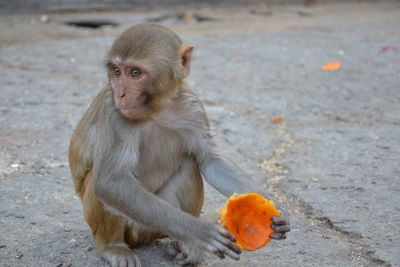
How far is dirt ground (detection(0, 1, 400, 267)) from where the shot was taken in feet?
12.4

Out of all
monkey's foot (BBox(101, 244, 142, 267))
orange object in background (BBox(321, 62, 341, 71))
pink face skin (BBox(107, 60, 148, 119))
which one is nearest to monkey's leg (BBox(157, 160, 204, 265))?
monkey's foot (BBox(101, 244, 142, 267))

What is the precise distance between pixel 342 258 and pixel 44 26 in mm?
7228

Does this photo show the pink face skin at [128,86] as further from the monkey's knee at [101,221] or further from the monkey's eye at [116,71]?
the monkey's knee at [101,221]

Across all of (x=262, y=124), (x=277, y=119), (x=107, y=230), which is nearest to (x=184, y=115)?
(x=107, y=230)

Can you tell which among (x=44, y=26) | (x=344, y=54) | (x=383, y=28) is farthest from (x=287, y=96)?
(x=44, y=26)

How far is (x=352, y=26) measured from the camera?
388 inches

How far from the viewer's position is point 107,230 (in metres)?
3.62

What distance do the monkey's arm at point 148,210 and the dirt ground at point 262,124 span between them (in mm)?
358

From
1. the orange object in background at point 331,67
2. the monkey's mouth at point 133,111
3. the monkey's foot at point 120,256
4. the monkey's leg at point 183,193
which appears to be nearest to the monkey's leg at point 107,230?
the monkey's foot at point 120,256

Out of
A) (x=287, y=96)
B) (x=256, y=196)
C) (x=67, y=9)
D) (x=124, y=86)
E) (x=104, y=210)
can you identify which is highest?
(x=124, y=86)

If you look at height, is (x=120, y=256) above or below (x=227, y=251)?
below

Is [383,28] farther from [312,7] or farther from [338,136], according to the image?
[338,136]

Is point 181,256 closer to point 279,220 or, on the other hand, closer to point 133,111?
point 279,220

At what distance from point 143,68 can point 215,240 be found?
38.0 inches
